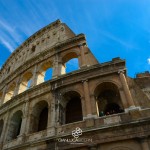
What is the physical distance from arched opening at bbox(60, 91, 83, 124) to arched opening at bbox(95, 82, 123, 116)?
1394 millimetres

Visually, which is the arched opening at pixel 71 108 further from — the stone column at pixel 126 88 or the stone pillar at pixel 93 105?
the stone column at pixel 126 88

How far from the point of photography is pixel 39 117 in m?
12.7

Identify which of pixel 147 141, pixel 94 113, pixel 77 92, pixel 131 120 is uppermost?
pixel 77 92

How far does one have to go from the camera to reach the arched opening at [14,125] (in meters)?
12.7

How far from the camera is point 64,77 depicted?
1224 cm

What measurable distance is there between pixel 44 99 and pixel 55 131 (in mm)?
2803

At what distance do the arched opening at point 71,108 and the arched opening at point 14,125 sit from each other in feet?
12.8

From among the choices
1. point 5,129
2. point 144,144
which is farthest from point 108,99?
point 5,129

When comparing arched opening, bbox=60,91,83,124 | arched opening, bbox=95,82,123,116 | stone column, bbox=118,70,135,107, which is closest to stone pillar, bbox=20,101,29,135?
arched opening, bbox=60,91,83,124

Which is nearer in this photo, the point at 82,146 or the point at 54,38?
the point at 82,146

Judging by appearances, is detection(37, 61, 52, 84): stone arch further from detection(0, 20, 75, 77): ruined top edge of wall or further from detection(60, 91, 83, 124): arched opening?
detection(60, 91, 83, 124): arched opening

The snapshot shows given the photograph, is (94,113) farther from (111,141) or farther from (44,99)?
(44,99)

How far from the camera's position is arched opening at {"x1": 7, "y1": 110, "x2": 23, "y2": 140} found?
12.7 metres

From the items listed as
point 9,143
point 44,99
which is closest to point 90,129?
point 44,99
